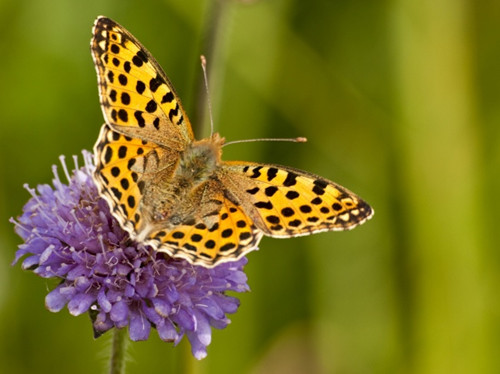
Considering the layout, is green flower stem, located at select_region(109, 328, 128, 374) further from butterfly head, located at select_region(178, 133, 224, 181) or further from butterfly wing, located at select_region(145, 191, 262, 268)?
butterfly head, located at select_region(178, 133, 224, 181)

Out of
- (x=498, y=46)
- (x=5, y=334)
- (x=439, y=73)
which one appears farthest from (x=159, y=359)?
(x=498, y=46)

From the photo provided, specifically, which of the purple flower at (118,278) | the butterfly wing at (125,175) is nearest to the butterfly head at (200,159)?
the butterfly wing at (125,175)

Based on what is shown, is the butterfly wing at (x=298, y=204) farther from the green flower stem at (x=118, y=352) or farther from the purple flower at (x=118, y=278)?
the green flower stem at (x=118, y=352)

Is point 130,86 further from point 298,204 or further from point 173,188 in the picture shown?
point 298,204

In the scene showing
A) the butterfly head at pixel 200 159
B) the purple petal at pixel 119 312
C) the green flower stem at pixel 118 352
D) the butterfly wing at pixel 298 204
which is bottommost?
the green flower stem at pixel 118 352

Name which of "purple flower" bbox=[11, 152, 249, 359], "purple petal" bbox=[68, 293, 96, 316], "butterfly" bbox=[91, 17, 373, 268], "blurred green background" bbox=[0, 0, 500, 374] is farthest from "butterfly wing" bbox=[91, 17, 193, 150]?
"blurred green background" bbox=[0, 0, 500, 374]

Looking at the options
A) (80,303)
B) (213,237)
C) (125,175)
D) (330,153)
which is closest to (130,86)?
(125,175)
